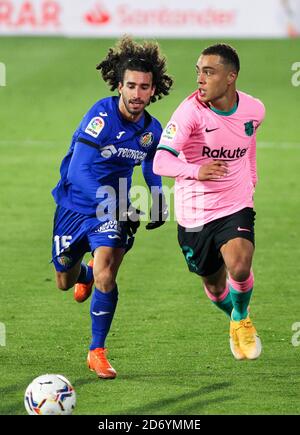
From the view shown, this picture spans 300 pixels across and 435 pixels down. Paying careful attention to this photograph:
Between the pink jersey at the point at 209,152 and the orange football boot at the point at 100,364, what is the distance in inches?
53.6

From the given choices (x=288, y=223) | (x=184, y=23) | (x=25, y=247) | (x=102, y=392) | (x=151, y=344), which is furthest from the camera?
(x=184, y=23)

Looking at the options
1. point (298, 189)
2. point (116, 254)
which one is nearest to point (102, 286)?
point (116, 254)

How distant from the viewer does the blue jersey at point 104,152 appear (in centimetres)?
975

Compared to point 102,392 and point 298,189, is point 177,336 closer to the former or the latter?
point 102,392

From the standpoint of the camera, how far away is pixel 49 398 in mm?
7891

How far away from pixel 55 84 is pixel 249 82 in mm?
5259

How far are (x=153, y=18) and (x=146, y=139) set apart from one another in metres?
24.5

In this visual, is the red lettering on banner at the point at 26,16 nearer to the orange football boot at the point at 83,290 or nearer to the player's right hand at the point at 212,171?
the orange football boot at the point at 83,290

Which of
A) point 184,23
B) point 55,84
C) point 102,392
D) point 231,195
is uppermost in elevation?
point 184,23

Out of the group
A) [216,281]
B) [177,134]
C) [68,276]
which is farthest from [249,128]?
[68,276]

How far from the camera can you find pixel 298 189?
19656 mm

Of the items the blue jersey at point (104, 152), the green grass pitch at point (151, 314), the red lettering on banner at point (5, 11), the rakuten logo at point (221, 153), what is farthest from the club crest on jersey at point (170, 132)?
the red lettering on banner at point (5, 11)

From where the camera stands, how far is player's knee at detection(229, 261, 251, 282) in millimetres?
9352

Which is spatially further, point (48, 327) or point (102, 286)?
point (48, 327)
